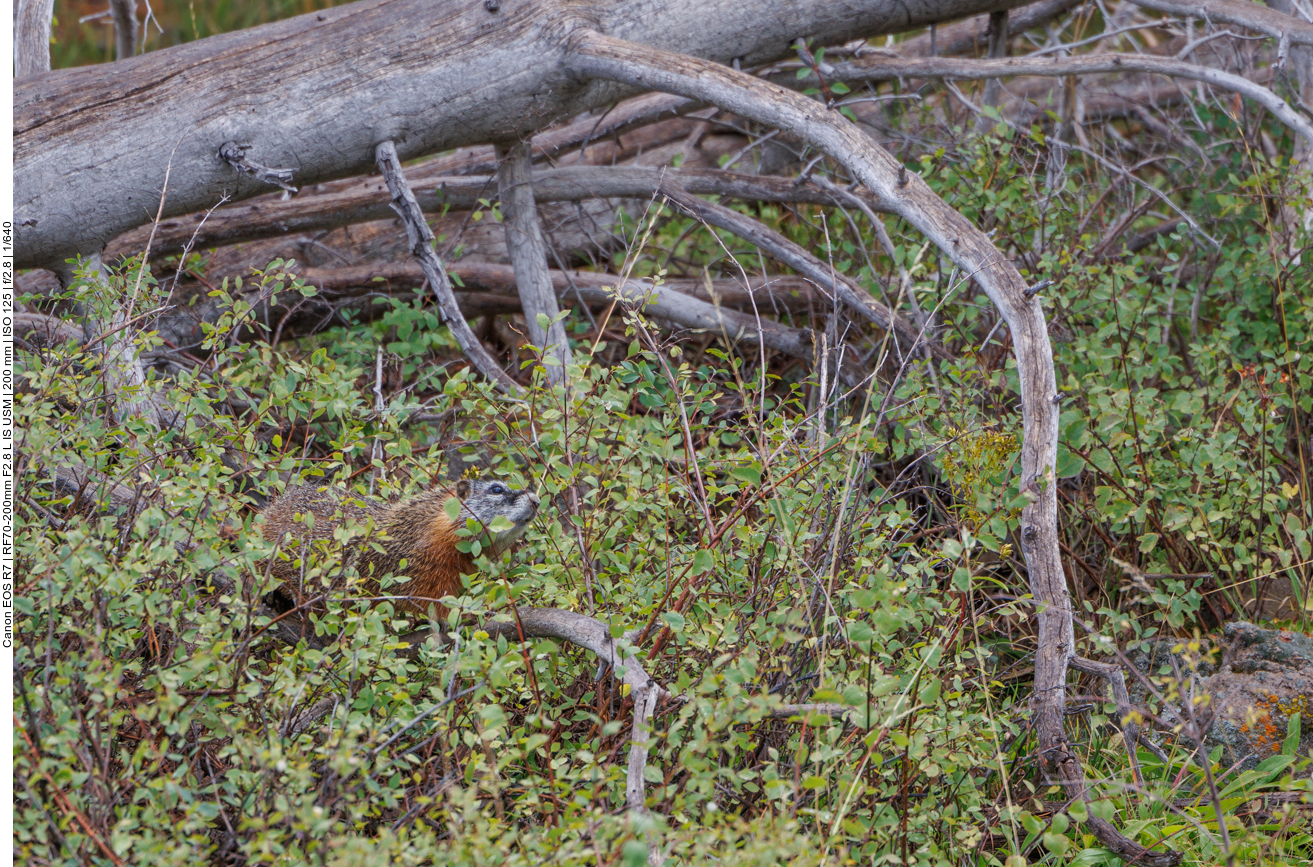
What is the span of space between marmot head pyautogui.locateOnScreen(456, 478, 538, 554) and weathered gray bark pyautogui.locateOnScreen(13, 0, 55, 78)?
264cm

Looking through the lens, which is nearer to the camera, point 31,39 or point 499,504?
point 499,504

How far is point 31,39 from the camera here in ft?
14.3

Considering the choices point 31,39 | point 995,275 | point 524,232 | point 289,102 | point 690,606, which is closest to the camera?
point 690,606

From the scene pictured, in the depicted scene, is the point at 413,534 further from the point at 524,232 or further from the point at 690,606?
the point at 524,232

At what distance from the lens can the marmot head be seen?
10.3 ft

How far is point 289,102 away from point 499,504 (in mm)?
1824

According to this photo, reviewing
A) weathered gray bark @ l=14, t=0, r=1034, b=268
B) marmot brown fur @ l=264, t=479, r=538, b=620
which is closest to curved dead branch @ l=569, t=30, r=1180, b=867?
weathered gray bark @ l=14, t=0, r=1034, b=268

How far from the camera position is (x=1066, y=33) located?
7.50 m

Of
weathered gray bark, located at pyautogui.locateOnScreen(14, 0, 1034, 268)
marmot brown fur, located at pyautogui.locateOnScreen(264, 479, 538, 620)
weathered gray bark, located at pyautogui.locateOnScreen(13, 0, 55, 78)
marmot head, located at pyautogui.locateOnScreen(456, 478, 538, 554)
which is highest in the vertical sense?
weathered gray bark, located at pyautogui.locateOnScreen(13, 0, 55, 78)

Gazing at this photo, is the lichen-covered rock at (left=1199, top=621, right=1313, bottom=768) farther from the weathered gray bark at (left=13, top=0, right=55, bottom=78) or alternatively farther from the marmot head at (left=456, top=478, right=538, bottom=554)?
the weathered gray bark at (left=13, top=0, right=55, bottom=78)

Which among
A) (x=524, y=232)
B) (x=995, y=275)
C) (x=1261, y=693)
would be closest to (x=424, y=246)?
(x=524, y=232)

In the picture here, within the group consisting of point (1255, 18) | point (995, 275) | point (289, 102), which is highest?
point (289, 102)

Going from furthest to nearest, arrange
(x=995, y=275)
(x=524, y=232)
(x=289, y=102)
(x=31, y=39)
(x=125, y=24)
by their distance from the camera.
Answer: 1. (x=125, y=24)
2. (x=524, y=232)
3. (x=31, y=39)
4. (x=289, y=102)
5. (x=995, y=275)

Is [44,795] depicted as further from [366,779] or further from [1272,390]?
[1272,390]
